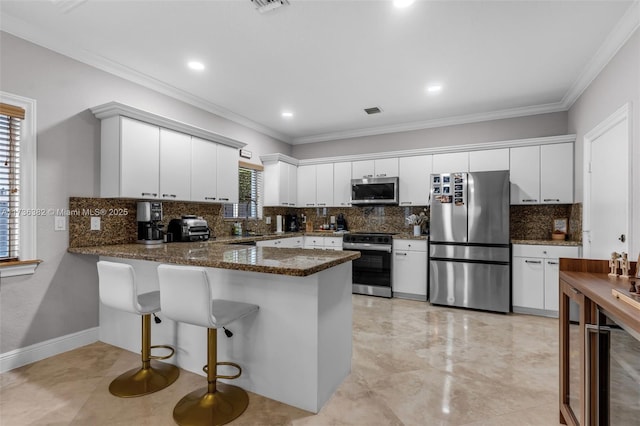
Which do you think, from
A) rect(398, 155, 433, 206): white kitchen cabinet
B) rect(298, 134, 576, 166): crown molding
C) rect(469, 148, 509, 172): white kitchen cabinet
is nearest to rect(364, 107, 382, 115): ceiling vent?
rect(298, 134, 576, 166): crown molding

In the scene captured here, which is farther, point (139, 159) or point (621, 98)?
point (139, 159)

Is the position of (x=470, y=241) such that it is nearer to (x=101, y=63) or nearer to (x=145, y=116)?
(x=145, y=116)

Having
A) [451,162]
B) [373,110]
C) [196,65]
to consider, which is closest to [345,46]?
[196,65]

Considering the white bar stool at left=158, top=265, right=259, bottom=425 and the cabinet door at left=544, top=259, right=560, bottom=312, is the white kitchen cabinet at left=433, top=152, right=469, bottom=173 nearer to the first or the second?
the cabinet door at left=544, top=259, right=560, bottom=312

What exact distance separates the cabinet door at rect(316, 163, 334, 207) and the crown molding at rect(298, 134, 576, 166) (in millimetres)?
124

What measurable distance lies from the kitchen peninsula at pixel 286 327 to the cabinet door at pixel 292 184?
3.27 m

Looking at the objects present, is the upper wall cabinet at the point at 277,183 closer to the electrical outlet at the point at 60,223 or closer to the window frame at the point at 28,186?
the electrical outlet at the point at 60,223

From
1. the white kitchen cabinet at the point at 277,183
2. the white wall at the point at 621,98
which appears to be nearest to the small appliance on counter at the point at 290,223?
the white kitchen cabinet at the point at 277,183

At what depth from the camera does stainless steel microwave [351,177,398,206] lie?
16.0ft

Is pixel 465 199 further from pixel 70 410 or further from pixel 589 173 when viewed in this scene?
pixel 70 410

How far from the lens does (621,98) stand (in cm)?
264

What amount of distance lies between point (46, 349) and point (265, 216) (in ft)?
10.7

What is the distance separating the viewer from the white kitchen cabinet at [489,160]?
4242 mm

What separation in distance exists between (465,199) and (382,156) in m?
1.49
